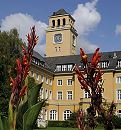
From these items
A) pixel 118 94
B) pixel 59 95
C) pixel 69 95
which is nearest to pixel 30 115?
pixel 118 94

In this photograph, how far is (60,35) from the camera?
91.6 meters

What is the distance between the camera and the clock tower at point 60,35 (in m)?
89.9

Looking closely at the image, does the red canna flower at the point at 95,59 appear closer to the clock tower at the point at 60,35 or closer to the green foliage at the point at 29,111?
the green foliage at the point at 29,111

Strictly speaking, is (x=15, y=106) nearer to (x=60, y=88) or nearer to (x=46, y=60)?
(x=60, y=88)

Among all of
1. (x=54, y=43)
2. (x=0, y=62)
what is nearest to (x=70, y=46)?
(x=54, y=43)

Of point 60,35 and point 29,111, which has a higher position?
point 60,35

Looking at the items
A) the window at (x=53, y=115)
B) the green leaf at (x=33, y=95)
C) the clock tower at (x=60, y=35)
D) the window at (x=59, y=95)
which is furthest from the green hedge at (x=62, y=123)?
the green leaf at (x=33, y=95)

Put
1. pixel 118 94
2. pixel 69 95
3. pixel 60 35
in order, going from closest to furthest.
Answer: pixel 118 94 < pixel 69 95 < pixel 60 35

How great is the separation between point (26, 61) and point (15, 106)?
1.11 feet

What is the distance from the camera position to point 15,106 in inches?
98.1

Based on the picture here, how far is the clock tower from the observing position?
89.9 m

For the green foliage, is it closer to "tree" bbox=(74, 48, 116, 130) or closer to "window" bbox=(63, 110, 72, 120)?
"tree" bbox=(74, 48, 116, 130)

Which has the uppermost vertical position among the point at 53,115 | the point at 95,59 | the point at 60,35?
the point at 60,35

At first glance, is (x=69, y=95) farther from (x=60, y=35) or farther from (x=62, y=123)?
(x=60, y=35)
